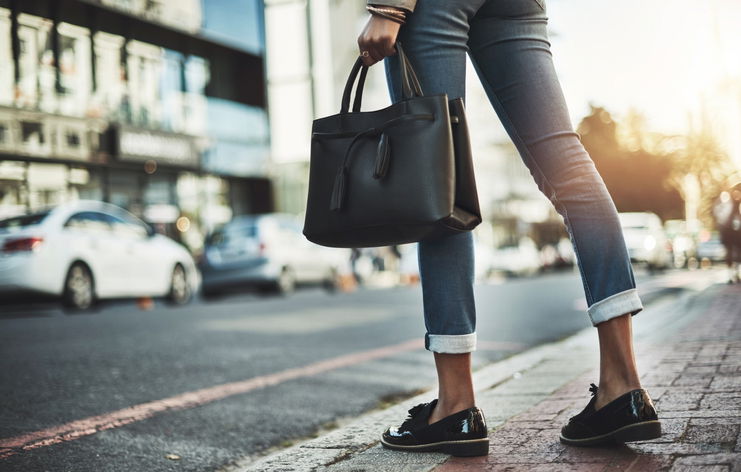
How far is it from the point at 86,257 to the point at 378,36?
9.50 metres

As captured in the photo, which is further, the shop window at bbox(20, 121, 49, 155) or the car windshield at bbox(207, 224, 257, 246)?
the shop window at bbox(20, 121, 49, 155)

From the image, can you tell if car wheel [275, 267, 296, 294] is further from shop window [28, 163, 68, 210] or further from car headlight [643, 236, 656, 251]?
car headlight [643, 236, 656, 251]

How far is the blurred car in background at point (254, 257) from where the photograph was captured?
1496cm

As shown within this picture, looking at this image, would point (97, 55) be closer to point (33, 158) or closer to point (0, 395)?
point (33, 158)

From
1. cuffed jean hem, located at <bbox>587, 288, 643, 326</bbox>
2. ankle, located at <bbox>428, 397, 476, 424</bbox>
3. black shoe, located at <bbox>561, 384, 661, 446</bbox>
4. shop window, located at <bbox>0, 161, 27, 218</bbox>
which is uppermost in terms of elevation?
shop window, located at <bbox>0, 161, 27, 218</bbox>

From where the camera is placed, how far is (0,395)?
3.86 metres

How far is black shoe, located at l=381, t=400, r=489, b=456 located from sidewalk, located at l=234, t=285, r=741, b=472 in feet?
0.11

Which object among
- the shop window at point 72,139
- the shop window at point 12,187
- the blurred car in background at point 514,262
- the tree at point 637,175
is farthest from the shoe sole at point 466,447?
the tree at point 637,175

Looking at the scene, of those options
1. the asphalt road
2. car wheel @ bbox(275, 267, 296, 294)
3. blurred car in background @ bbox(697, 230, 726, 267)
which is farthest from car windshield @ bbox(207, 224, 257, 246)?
blurred car in background @ bbox(697, 230, 726, 267)

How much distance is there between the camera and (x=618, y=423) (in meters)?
2.19

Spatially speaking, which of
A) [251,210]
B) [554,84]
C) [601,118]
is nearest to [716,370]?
[554,84]

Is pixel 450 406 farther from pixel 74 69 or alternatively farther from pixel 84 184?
pixel 74 69


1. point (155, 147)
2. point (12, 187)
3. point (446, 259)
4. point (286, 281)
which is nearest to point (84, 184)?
point (12, 187)

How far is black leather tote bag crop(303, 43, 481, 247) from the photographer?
2104mm
